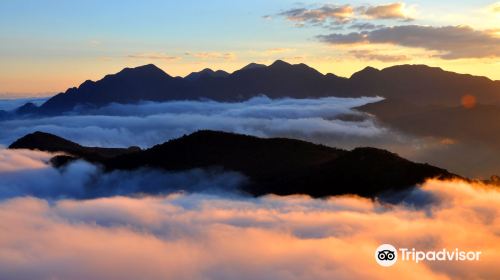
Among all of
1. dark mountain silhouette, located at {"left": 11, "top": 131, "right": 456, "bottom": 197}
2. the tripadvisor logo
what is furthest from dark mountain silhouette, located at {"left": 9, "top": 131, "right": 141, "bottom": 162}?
the tripadvisor logo

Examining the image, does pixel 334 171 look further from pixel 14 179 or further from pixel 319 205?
pixel 14 179

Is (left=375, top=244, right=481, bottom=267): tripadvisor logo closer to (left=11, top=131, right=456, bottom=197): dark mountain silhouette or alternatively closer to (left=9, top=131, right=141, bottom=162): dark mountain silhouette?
(left=11, top=131, right=456, bottom=197): dark mountain silhouette

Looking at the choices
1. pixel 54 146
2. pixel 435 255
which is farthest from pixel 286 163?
pixel 54 146

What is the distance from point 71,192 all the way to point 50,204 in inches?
241

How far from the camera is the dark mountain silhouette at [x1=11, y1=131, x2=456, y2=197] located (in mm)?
96375

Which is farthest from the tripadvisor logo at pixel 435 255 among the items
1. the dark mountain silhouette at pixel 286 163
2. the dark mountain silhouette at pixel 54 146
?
the dark mountain silhouette at pixel 54 146

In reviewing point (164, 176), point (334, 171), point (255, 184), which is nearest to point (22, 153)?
point (164, 176)

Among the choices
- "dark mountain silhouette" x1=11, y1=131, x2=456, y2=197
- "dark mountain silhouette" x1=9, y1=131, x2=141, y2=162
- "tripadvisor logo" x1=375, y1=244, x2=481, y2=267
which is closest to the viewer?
"tripadvisor logo" x1=375, y1=244, x2=481, y2=267

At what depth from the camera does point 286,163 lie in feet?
378

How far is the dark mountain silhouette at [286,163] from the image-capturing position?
9638 centimetres

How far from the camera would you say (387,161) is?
9931 cm

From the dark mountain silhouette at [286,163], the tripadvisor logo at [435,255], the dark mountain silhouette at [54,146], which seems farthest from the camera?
the dark mountain silhouette at [54,146]

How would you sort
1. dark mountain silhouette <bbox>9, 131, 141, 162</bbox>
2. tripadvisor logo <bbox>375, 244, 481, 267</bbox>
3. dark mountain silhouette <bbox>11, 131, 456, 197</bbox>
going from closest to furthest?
tripadvisor logo <bbox>375, 244, 481, 267</bbox>
dark mountain silhouette <bbox>11, 131, 456, 197</bbox>
dark mountain silhouette <bbox>9, 131, 141, 162</bbox>

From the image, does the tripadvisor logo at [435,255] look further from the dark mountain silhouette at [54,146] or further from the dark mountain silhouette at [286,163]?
the dark mountain silhouette at [54,146]
